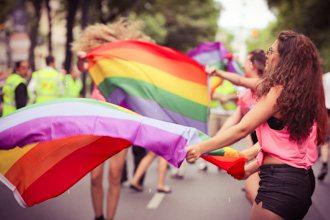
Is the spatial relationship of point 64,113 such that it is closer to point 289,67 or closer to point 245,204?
point 289,67

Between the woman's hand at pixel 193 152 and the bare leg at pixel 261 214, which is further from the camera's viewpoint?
the woman's hand at pixel 193 152

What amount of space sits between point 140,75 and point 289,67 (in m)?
2.25

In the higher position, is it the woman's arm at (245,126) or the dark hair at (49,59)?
the woman's arm at (245,126)

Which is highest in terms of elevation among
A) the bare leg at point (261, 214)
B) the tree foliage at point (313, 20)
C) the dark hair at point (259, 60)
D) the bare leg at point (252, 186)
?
the dark hair at point (259, 60)

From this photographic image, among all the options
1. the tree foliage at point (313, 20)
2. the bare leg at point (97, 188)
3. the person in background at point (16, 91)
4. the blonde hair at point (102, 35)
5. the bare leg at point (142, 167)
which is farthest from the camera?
the tree foliage at point (313, 20)

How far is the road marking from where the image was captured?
6.36 m

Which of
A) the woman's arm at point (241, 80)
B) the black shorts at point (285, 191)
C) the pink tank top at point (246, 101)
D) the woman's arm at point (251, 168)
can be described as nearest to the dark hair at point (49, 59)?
the woman's arm at point (241, 80)

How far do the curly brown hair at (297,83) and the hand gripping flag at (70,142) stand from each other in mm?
580

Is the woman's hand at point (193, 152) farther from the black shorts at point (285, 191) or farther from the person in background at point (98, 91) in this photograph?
the person in background at point (98, 91)

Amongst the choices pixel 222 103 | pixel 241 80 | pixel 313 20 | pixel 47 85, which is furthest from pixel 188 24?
pixel 241 80

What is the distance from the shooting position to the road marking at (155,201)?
636cm

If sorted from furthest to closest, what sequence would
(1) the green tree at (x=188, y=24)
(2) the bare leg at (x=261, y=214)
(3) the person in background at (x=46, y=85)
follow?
(1) the green tree at (x=188, y=24) < (3) the person in background at (x=46, y=85) < (2) the bare leg at (x=261, y=214)

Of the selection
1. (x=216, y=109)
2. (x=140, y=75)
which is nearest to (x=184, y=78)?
(x=140, y=75)

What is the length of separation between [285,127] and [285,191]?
1.38 feet
